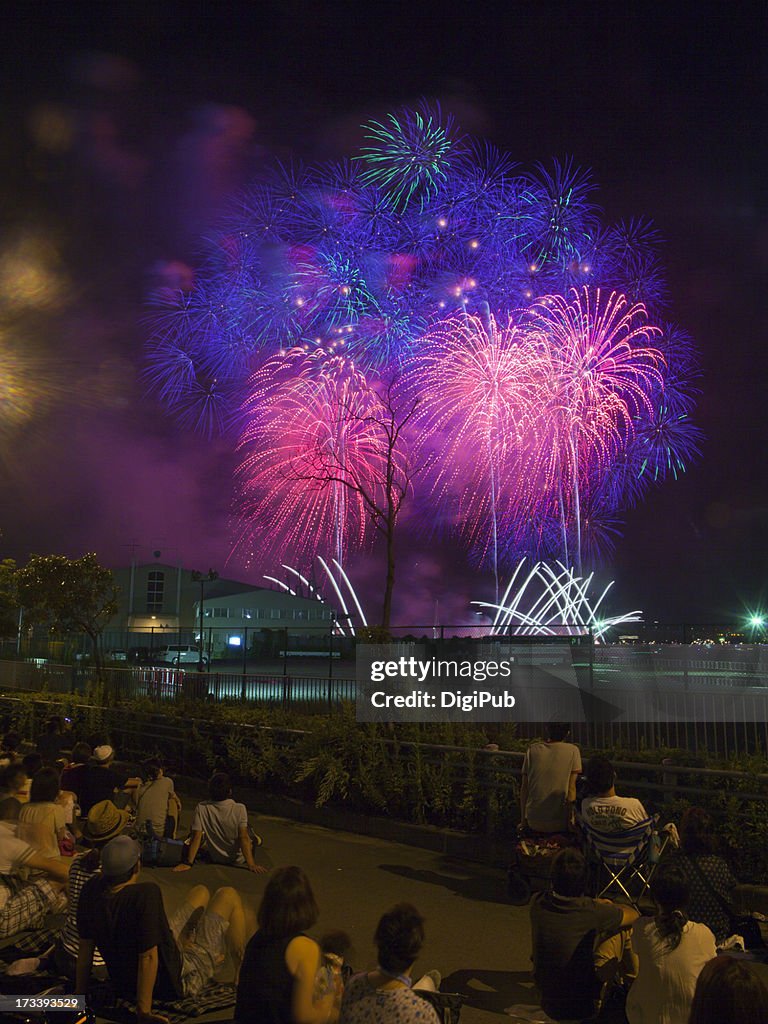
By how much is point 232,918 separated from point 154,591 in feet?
198

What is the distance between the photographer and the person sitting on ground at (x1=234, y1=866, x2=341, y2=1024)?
3.92 m

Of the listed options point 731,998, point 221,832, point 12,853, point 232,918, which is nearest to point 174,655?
point 221,832

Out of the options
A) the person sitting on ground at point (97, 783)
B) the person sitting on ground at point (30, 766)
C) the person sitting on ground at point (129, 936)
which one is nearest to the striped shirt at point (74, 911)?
the person sitting on ground at point (129, 936)

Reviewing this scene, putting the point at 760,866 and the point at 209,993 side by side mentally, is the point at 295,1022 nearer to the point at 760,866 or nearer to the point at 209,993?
the point at 209,993

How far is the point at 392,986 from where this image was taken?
365cm

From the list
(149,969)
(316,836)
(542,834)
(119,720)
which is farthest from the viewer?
(119,720)

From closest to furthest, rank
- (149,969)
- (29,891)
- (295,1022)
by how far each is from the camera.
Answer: (295,1022), (149,969), (29,891)

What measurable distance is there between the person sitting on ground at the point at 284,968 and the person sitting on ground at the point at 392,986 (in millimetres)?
306

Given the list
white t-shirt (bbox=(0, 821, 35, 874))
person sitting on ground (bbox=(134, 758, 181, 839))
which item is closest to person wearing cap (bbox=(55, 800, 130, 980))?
white t-shirt (bbox=(0, 821, 35, 874))

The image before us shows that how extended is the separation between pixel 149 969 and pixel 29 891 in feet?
6.84

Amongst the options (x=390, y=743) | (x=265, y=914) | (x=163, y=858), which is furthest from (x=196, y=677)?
(x=265, y=914)

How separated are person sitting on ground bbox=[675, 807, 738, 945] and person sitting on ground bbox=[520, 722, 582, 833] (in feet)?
6.01

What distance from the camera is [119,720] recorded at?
17.0 meters

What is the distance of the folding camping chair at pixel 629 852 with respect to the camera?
6363mm
